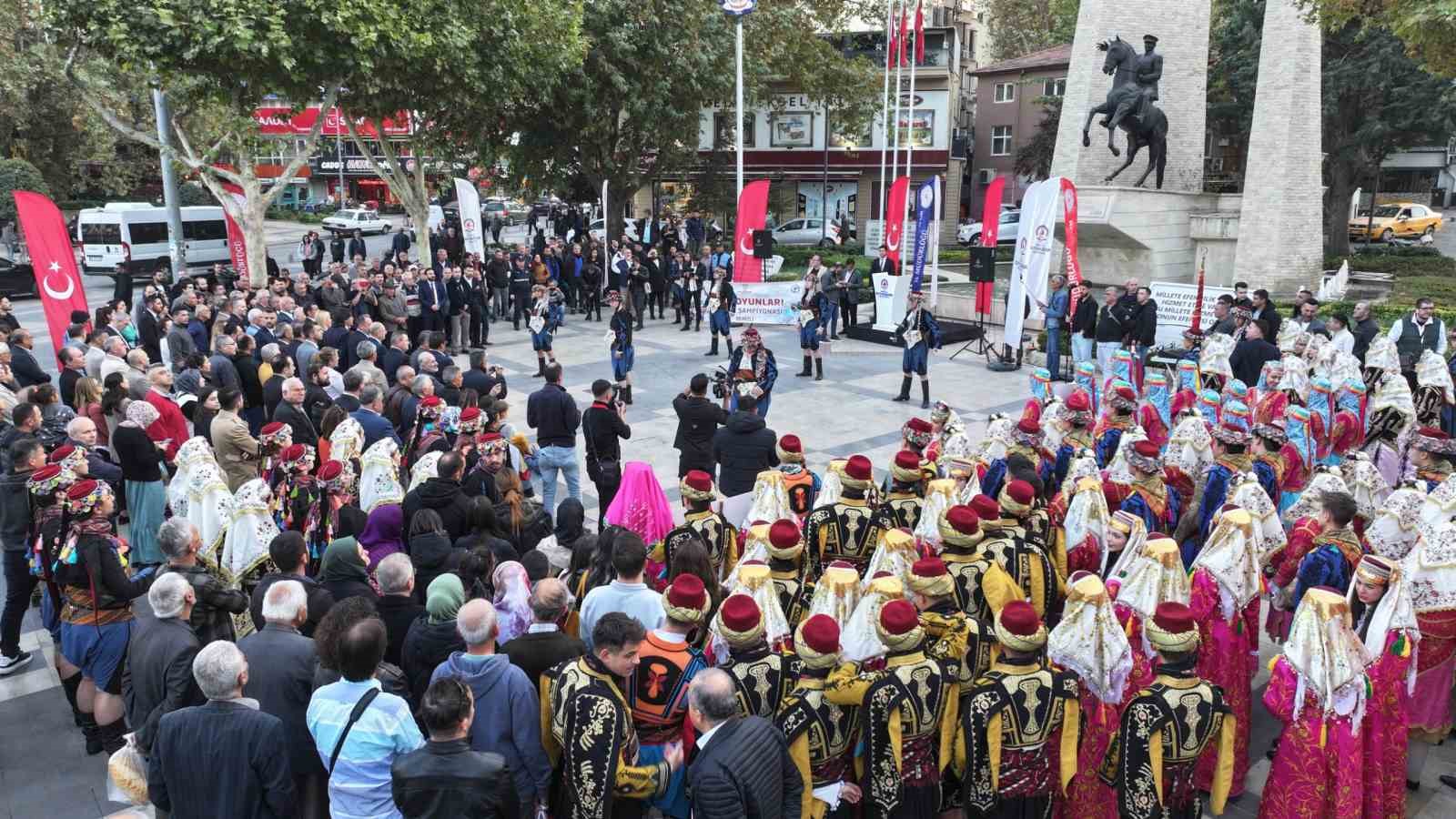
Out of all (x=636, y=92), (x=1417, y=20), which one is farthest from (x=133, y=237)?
(x=1417, y=20)

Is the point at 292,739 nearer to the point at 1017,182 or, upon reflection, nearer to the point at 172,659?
the point at 172,659

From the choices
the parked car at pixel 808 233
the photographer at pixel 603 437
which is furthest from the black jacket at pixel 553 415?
the parked car at pixel 808 233

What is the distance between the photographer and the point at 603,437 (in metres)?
9.26

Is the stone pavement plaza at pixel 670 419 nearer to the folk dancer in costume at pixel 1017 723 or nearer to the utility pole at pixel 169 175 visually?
the folk dancer in costume at pixel 1017 723

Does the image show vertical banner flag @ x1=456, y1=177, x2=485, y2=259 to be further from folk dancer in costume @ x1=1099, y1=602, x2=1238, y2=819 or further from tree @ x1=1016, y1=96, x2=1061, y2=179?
tree @ x1=1016, y1=96, x2=1061, y2=179

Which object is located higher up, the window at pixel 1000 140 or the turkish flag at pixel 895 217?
the window at pixel 1000 140

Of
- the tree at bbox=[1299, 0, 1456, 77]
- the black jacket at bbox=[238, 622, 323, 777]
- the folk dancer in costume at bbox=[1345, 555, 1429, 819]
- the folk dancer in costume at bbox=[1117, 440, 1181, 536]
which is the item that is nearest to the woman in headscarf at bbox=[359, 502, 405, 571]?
the black jacket at bbox=[238, 622, 323, 777]

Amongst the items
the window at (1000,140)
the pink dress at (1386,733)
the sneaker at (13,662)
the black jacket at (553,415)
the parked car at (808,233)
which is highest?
the window at (1000,140)

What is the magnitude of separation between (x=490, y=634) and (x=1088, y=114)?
21081mm

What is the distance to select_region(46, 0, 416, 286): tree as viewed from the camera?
1617 cm

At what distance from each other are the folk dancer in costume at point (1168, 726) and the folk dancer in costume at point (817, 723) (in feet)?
3.93

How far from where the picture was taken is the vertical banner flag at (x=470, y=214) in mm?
19859

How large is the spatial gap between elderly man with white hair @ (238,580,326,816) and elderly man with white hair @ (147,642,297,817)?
459mm

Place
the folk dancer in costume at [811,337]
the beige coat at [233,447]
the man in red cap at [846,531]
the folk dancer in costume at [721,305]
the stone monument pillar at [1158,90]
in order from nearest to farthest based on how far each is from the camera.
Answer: the man in red cap at [846,531], the beige coat at [233,447], the folk dancer in costume at [811,337], the folk dancer in costume at [721,305], the stone monument pillar at [1158,90]
